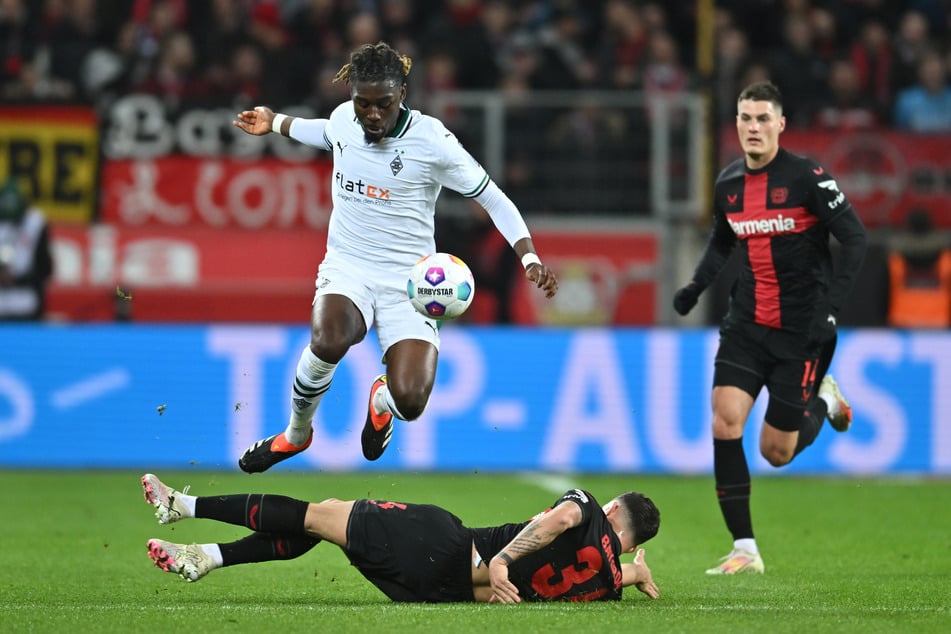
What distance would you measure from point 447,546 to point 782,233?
2.78m

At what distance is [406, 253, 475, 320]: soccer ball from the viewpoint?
7457 mm

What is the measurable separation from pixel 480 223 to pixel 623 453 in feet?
9.24

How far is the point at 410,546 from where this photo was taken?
6641mm

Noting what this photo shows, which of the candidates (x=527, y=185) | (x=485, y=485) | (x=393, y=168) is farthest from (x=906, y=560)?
(x=527, y=185)

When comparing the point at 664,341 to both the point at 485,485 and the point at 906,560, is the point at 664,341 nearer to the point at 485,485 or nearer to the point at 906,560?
the point at 485,485

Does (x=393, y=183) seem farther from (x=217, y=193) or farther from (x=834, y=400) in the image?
(x=217, y=193)

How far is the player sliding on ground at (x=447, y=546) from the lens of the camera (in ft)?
21.7

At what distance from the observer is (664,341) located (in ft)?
44.5

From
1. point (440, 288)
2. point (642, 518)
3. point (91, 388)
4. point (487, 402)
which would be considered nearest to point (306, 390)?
point (440, 288)

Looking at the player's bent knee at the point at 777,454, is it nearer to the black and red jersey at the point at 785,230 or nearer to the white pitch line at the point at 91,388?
the black and red jersey at the point at 785,230

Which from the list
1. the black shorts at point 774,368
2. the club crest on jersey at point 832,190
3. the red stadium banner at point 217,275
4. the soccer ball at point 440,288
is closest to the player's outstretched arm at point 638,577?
the soccer ball at point 440,288

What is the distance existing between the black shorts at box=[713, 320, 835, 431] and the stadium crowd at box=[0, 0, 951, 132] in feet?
23.4

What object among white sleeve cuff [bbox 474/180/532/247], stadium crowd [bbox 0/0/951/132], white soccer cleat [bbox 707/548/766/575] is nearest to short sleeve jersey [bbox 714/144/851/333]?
white soccer cleat [bbox 707/548/766/575]

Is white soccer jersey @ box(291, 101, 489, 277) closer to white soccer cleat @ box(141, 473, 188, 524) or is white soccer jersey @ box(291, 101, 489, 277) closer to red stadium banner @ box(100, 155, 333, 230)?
white soccer cleat @ box(141, 473, 188, 524)
